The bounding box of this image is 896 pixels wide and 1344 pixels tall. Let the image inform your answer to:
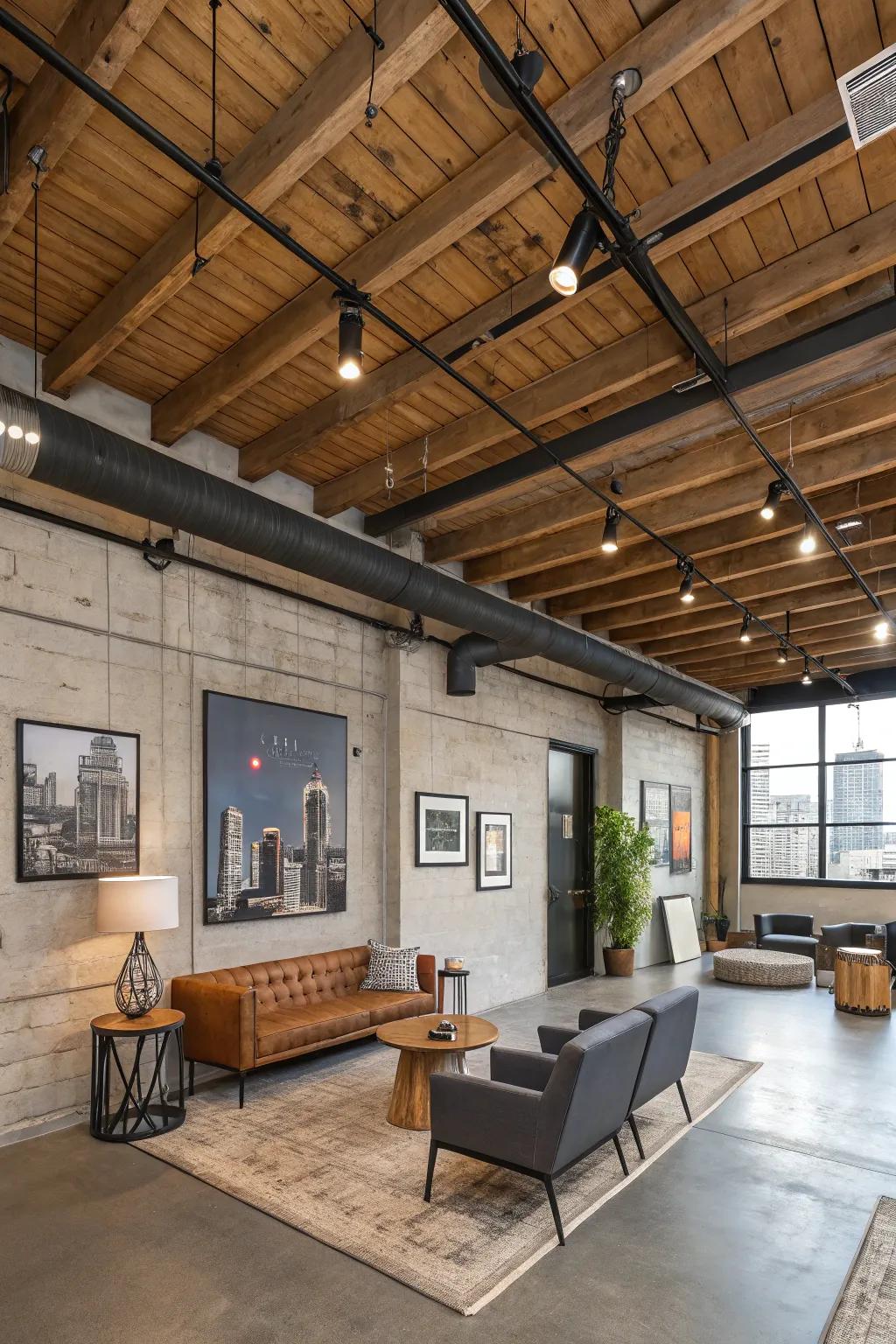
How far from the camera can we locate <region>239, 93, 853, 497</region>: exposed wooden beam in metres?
2.99

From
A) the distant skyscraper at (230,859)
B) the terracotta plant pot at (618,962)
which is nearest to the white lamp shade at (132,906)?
the distant skyscraper at (230,859)

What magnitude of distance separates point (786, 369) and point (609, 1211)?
414cm

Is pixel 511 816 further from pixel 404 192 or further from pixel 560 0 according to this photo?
pixel 560 0

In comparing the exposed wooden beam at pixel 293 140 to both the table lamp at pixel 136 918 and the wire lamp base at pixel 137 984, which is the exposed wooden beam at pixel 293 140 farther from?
the wire lamp base at pixel 137 984

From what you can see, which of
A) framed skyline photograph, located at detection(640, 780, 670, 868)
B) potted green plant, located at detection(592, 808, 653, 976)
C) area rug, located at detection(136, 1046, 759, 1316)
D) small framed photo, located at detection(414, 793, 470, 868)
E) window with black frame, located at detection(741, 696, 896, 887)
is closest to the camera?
area rug, located at detection(136, 1046, 759, 1316)

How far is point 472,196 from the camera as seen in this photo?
128 inches

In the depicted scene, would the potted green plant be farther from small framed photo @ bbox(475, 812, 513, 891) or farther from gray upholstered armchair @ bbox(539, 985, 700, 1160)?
gray upholstered armchair @ bbox(539, 985, 700, 1160)

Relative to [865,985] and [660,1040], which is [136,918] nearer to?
[660,1040]

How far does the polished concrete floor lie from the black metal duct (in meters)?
3.33

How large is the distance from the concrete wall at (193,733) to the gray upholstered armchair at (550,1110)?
236 cm

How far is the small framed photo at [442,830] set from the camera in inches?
297

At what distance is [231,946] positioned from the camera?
592cm

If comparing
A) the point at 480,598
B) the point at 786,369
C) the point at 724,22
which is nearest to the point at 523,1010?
the point at 480,598

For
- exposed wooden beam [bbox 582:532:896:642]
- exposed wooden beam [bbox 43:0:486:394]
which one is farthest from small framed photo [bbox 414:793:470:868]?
exposed wooden beam [bbox 43:0:486:394]
